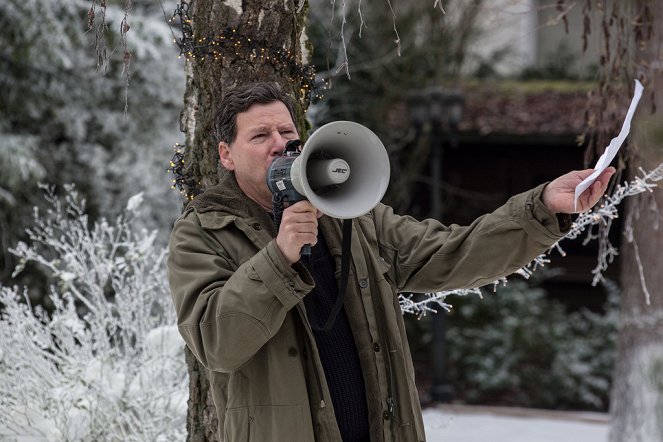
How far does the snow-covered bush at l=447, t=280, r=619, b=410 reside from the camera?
10875mm

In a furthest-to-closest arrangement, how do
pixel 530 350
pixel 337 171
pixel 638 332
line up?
pixel 530 350 < pixel 638 332 < pixel 337 171

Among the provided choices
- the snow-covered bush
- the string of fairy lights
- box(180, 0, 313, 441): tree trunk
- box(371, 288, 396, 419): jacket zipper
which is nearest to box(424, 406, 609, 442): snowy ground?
the snow-covered bush

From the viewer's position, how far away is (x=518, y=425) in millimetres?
8680

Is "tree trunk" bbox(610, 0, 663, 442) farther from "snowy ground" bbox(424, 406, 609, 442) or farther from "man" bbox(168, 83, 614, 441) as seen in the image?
"man" bbox(168, 83, 614, 441)

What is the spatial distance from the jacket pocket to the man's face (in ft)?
1.81

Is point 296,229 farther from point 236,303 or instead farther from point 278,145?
point 278,145

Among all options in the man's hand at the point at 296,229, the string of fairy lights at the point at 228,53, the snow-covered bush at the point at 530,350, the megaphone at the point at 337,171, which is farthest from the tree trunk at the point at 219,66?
the snow-covered bush at the point at 530,350

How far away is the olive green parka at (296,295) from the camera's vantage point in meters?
2.17

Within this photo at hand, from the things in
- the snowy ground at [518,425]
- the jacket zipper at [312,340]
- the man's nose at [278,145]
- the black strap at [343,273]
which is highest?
the man's nose at [278,145]

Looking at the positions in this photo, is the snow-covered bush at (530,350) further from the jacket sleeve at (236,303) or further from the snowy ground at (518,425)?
the jacket sleeve at (236,303)

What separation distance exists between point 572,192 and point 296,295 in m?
0.74

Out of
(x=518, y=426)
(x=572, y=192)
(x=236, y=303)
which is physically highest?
(x=572, y=192)

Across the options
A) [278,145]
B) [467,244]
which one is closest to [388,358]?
[467,244]

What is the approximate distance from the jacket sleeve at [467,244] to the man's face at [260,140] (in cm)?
43
